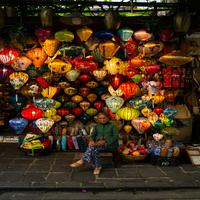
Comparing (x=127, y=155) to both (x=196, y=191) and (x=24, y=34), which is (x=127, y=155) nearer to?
(x=196, y=191)

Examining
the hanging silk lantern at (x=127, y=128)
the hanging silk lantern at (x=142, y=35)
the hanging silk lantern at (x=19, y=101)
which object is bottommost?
the hanging silk lantern at (x=127, y=128)

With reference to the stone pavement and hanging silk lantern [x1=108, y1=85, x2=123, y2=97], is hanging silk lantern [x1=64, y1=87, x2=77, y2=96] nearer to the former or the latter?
hanging silk lantern [x1=108, y1=85, x2=123, y2=97]

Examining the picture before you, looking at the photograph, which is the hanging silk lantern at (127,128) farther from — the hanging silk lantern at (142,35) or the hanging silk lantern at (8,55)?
the hanging silk lantern at (8,55)

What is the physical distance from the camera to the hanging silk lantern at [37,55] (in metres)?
8.84

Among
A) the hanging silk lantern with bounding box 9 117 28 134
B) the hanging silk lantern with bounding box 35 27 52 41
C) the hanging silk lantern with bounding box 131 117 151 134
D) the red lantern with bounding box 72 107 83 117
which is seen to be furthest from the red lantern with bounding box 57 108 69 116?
the hanging silk lantern with bounding box 35 27 52 41

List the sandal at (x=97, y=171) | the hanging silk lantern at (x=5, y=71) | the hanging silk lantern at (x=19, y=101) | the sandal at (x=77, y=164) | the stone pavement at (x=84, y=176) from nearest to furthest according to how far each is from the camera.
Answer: the stone pavement at (x=84, y=176), the sandal at (x=97, y=171), the sandal at (x=77, y=164), the hanging silk lantern at (x=5, y=71), the hanging silk lantern at (x=19, y=101)

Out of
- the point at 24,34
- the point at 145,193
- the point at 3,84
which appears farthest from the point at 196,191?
the point at 3,84

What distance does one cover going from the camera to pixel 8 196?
669 centimetres

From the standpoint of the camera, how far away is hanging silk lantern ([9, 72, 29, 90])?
9125 mm

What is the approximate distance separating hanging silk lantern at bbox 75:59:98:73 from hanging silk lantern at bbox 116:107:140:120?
4.09 ft

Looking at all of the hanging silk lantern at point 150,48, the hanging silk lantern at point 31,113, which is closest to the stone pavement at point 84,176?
the hanging silk lantern at point 31,113

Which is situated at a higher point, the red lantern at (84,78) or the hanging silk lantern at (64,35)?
the hanging silk lantern at (64,35)

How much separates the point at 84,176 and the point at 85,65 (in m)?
2.70

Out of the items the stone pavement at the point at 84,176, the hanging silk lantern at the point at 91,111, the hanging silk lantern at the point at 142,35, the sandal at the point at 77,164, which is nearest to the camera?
the stone pavement at the point at 84,176
